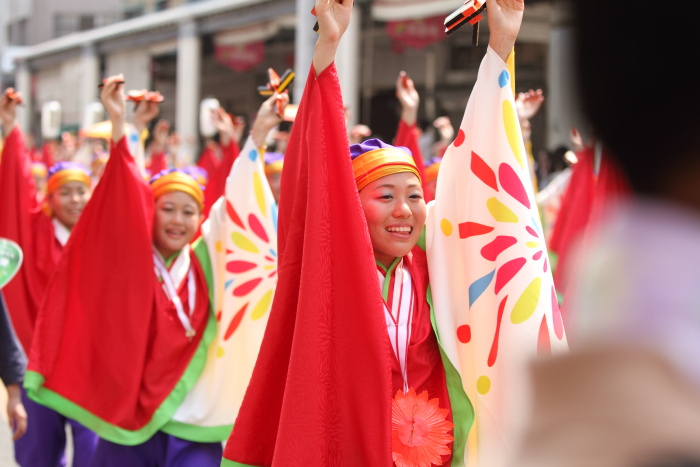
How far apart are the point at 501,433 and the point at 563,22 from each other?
152cm

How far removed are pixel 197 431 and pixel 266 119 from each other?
1.32 m

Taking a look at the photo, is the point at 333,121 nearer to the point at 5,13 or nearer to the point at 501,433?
the point at 501,433

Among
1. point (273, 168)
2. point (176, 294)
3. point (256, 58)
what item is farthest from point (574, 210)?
point (256, 58)

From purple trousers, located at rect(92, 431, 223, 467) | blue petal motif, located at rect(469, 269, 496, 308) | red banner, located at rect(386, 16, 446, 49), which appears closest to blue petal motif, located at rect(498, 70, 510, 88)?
blue petal motif, located at rect(469, 269, 496, 308)

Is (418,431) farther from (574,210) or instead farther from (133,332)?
(574,210)

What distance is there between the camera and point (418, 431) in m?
2.30

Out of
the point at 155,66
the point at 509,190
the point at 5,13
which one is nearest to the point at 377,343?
the point at 509,190

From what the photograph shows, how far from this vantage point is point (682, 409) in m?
0.80

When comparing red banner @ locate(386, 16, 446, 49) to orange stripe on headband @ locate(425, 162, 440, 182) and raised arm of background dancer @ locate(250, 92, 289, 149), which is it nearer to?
orange stripe on headband @ locate(425, 162, 440, 182)

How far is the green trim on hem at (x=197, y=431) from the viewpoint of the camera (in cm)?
369

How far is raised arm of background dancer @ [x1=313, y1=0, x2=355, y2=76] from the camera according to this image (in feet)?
7.67

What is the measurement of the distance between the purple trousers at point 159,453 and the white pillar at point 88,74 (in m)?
21.5

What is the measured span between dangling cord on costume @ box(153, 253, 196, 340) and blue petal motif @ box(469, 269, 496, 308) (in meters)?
1.78

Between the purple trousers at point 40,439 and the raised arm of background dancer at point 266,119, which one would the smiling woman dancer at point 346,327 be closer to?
the raised arm of background dancer at point 266,119
